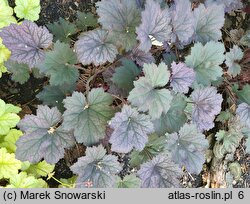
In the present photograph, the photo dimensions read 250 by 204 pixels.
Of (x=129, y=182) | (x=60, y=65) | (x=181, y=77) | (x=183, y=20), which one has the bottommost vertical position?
(x=129, y=182)

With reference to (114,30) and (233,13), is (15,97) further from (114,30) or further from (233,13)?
(233,13)

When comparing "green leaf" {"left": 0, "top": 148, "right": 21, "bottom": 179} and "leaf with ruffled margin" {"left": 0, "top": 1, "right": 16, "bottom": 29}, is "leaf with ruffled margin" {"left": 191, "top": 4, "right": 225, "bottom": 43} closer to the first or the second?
"leaf with ruffled margin" {"left": 0, "top": 1, "right": 16, "bottom": 29}

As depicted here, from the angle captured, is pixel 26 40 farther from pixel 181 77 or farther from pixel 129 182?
pixel 129 182

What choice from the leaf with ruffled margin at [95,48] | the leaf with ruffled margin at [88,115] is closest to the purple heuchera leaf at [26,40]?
the leaf with ruffled margin at [95,48]

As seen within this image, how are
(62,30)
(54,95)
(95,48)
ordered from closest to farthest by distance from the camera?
1. (95,48)
2. (54,95)
3. (62,30)

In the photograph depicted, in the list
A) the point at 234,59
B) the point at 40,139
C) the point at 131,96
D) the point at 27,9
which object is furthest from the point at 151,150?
the point at 27,9

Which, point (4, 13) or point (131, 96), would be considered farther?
point (4, 13)

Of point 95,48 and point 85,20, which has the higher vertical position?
point 85,20
